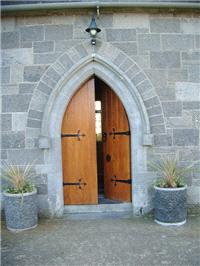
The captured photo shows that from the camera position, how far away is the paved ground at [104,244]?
2.73m

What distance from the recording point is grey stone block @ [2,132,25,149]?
12.9 feet

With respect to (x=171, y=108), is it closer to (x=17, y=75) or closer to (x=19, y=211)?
(x=17, y=75)

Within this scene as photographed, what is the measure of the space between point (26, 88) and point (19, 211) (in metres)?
1.67

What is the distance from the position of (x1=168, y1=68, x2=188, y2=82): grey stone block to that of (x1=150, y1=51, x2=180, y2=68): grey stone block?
0.07 metres

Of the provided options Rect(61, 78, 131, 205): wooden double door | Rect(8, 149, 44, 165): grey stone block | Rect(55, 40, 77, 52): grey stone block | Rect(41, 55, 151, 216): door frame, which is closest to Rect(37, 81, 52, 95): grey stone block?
Rect(41, 55, 151, 216): door frame

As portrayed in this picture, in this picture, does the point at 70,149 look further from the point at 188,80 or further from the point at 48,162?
the point at 188,80

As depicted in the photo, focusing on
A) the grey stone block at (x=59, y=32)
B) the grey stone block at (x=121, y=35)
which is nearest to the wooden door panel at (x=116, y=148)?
the grey stone block at (x=121, y=35)

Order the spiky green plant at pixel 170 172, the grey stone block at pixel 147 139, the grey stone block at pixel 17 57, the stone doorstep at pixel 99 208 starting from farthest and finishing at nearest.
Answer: the stone doorstep at pixel 99 208, the grey stone block at pixel 17 57, the grey stone block at pixel 147 139, the spiky green plant at pixel 170 172

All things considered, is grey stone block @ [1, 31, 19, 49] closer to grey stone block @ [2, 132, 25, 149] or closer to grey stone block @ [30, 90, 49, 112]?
grey stone block @ [30, 90, 49, 112]

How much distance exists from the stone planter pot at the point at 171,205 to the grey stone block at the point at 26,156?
1669 mm

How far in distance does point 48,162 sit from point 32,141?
1.23 feet

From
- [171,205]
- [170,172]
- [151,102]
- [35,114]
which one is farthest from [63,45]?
[171,205]

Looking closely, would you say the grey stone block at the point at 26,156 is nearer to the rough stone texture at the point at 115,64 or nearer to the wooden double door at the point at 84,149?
the rough stone texture at the point at 115,64

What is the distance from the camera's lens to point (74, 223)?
12.3 ft
